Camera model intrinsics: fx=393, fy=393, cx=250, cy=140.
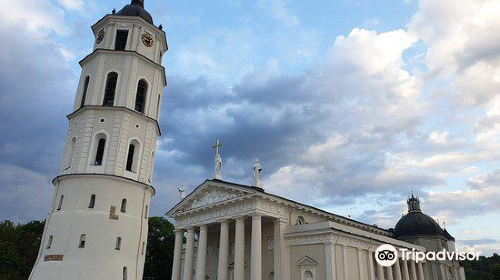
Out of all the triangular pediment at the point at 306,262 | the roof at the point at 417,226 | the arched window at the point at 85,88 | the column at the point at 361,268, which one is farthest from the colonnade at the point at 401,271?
the arched window at the point at 85,88

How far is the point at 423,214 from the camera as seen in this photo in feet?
166

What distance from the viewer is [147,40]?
26.9 m

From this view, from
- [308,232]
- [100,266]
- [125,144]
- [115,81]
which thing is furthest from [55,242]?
[308,232]

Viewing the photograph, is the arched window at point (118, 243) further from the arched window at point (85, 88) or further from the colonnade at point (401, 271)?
the colonnade at point (401, 271)

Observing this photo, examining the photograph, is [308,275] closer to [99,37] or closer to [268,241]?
[268,241]

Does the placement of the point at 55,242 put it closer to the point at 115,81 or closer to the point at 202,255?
the point at 115,81

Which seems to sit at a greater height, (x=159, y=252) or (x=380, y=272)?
(x=159, y=252)

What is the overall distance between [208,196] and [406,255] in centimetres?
2023

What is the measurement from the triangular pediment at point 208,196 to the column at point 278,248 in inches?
144

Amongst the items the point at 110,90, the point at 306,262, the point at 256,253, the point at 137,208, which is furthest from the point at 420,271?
the point at 110,90

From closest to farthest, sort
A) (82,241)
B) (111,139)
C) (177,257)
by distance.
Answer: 1. (82,241)
2. (111,139)
3. (177,257)

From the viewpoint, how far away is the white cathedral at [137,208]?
818 inches

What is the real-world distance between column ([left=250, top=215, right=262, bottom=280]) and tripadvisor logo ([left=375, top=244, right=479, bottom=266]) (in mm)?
11149

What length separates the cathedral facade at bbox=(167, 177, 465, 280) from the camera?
2917 cm
